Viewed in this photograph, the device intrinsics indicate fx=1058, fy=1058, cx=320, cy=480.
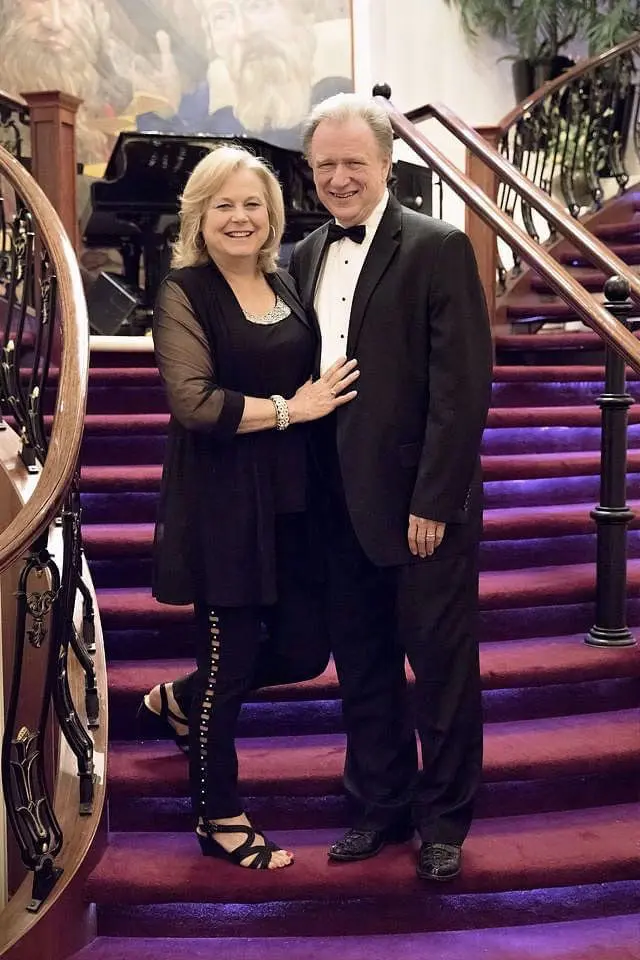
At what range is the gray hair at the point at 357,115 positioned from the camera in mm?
2094

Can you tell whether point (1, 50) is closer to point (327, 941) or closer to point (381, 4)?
point (381, 4)

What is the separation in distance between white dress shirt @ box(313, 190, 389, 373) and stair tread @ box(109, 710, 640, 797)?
1.06 m

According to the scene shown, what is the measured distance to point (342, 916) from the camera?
2371 millimetres

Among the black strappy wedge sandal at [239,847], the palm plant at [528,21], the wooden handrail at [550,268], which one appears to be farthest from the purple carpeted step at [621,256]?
the black strappy wedge sandal at [239,847]

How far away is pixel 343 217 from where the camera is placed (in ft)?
7.20

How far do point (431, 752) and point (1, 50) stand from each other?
6.22m

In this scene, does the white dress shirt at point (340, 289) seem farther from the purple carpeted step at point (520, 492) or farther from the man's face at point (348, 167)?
the purple carpeted step at point (520, 492)

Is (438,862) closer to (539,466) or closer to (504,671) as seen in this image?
(504,671)

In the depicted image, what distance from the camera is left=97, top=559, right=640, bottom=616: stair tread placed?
10.3 feet

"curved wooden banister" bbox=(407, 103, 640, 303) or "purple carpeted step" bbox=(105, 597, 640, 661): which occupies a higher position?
"curved wooden banister" bbox=(407, 103, 640, 303)

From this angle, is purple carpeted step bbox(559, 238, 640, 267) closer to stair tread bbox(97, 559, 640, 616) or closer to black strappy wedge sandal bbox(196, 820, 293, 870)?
stair tread bbox(97, 559, 640, 616)

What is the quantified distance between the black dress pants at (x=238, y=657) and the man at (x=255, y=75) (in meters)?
5.48

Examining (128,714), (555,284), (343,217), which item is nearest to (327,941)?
(128,714)

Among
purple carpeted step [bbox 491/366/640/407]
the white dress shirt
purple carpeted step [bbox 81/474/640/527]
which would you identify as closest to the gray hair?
the white dress shirt
